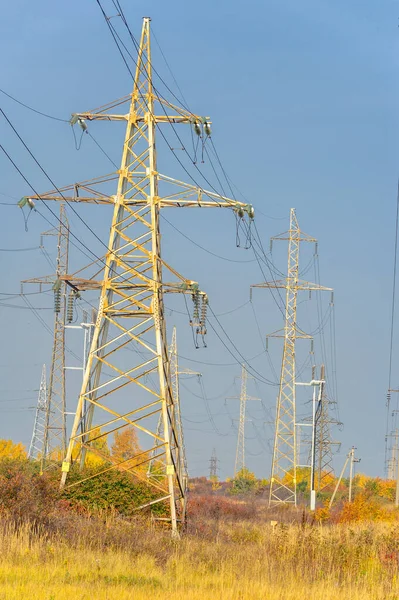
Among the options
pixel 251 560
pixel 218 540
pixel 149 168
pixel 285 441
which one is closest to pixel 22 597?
pixel 251 560

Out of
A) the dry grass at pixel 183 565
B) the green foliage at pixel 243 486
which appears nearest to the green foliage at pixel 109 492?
the dry grass at pixel 183 565

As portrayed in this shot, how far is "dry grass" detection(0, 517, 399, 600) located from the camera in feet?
50.9

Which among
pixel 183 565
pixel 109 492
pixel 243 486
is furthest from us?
pixel 243 486

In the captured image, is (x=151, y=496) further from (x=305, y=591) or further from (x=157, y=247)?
(x=305, y=591)

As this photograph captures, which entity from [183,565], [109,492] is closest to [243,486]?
[109,492]

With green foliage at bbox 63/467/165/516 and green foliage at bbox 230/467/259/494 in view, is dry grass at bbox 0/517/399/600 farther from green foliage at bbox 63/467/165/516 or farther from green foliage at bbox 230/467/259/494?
green foliage at bbox 230/467/259/494

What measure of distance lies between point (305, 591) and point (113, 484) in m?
12.7

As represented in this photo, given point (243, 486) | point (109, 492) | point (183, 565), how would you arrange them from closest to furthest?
point (183, 565), point (109, 492), point (243, 486)

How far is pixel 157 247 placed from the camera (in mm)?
28516

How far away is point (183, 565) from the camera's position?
19.4 metres

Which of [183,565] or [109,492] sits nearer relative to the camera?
[183,565]

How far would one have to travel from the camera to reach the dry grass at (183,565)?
50.9 ft

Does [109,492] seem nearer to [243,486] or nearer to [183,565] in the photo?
[183,565]

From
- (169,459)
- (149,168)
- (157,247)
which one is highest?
(149,168)
